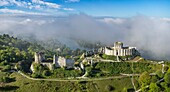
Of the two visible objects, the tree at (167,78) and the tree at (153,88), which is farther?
the tree at (167,78)

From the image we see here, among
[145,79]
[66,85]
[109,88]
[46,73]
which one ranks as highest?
[46,73]

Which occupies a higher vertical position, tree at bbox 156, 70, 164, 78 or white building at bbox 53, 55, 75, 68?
white building at bbox 53, 55, 75, 68

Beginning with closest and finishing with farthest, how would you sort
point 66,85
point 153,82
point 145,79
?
1. point 66,85
2. point 145,79
3. point 153,82

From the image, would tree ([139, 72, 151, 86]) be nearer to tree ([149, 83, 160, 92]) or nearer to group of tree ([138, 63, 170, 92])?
group of tree ([138, 63, 170, 92])

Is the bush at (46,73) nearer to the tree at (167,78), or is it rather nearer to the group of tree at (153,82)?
the group of tree at (153,82)

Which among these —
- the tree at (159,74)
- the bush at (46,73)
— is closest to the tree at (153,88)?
the tree at (159,74)

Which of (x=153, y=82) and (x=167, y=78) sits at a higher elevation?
(x=167, y=78)

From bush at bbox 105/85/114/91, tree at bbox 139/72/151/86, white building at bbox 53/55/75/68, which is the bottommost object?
bush at bbox 105/85/114/91

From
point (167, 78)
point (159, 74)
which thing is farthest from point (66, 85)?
point (167, 78)

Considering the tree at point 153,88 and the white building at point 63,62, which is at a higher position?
the white building at point 63,62

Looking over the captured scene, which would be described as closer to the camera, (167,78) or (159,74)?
(167,78)

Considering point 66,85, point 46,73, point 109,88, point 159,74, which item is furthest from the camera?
point 46,73

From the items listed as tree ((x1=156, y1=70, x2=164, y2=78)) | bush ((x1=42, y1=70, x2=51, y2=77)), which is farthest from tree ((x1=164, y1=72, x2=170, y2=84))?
bush ((x1=42, y1=70, x2=51, y2=77))

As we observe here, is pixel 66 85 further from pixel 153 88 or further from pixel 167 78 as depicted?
pixel 167 78
